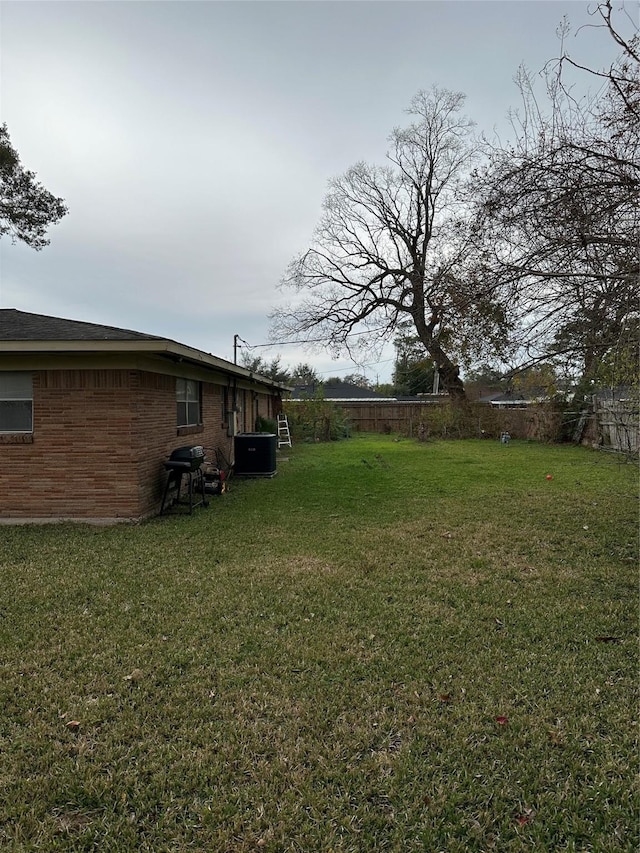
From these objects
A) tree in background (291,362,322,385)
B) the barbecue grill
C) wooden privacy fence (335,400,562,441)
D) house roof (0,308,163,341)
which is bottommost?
the barbecue grill

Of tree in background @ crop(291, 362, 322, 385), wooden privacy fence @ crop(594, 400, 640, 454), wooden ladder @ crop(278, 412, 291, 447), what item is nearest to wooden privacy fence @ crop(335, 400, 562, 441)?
wooden ladder @ crop(278, 412, 291, 447)

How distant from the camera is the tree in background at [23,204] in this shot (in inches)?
473

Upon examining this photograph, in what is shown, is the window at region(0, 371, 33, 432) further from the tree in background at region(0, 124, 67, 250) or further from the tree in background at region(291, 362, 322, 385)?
the tree in background at region(291, 362, 322, 385)

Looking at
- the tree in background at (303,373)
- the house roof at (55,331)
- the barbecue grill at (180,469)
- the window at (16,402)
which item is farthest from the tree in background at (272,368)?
the window at (16,402)

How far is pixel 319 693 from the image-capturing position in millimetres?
2744

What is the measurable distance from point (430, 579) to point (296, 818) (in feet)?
9.61

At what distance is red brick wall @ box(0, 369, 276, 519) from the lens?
6.76 metres

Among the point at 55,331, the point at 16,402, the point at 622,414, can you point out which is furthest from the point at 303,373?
the point at 622,414

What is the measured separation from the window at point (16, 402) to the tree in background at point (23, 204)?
7.91m

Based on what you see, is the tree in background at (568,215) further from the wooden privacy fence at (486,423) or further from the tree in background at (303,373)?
the tree in background at (303,373)

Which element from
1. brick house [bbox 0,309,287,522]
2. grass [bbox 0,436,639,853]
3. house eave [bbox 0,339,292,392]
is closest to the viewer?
grass [bbox 0,436,639,853]

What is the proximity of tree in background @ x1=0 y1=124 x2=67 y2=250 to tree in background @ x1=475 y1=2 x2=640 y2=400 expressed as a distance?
12.4m

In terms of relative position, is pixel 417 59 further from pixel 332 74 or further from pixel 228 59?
pixel 228 59

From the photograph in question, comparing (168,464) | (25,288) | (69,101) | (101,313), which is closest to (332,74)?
(69,101)
